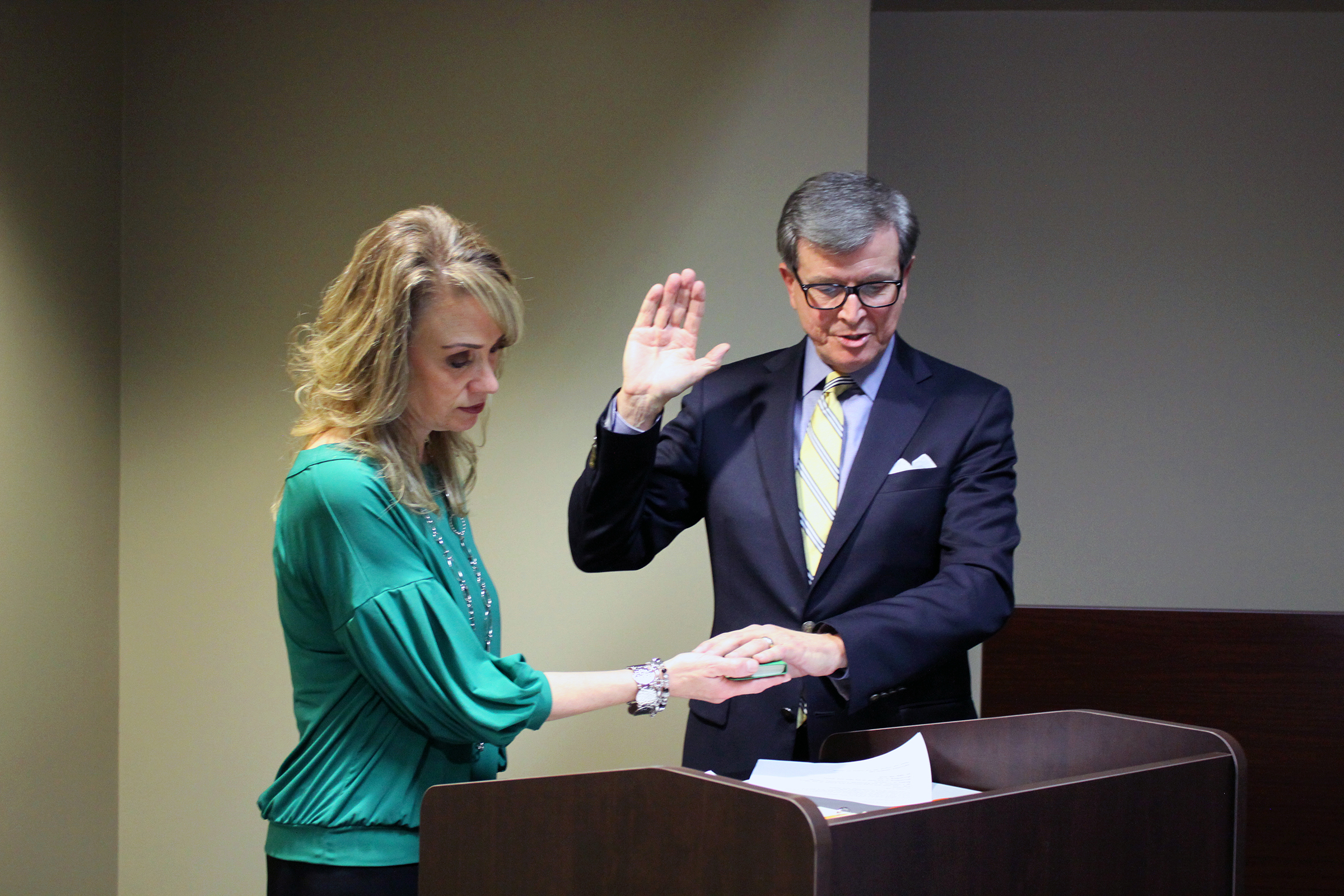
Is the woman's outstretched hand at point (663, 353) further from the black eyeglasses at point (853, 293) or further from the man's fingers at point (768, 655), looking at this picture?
the man's fingers at point (768, 655)

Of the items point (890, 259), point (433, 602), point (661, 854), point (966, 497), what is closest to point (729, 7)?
point (890, 259)

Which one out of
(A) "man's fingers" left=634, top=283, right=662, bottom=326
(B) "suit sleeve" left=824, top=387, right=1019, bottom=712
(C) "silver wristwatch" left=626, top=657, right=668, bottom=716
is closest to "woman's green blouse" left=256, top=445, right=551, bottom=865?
(C) "silver wristwatch" left=626, top=657, right=668, bottom=716

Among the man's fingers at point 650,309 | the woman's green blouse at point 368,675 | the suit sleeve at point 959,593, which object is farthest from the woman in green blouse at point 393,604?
the man's fingers at point 650,309

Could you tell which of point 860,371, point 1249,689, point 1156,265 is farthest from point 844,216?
point 1156,265

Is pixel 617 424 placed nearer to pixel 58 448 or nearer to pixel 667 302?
pixel 667 302

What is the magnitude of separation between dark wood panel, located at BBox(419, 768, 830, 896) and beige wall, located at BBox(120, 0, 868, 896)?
6.28 feet

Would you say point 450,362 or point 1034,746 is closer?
point 1034,746

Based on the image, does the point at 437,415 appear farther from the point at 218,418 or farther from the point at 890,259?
the point at 218,418

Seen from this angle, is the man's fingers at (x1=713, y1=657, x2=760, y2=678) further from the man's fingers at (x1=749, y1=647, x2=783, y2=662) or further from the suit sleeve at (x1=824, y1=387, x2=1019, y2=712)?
the suit sleeve at (x1=824, y1=387, x2=1019, y2=712)

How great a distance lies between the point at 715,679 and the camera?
1637mm

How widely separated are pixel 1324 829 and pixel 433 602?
274 centimetres

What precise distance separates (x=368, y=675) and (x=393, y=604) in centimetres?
10

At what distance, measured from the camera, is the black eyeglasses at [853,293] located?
78.2 inches

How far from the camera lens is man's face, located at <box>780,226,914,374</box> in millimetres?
1984
